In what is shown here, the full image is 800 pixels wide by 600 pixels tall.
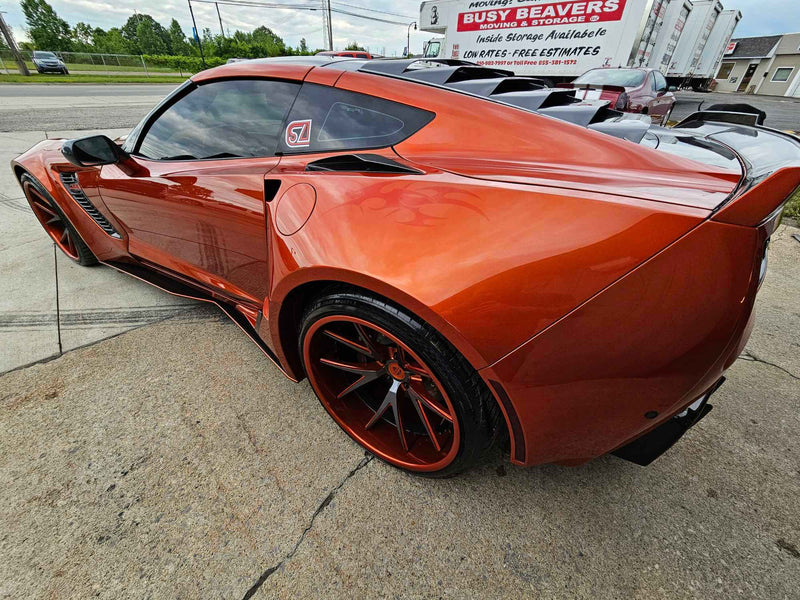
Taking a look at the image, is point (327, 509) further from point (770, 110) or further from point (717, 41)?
point (717, 41)

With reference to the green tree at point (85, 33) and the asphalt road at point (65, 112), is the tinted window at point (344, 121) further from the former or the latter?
the green tree at point (85, 33)

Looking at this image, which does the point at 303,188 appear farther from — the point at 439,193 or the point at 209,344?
the point at 209,344

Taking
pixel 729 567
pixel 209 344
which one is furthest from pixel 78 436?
pixel 729 567

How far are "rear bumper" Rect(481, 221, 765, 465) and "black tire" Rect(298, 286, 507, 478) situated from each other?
0.30ft

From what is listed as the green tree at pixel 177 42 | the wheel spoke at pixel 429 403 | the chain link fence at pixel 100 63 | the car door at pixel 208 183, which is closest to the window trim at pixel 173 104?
the car door at pixel 208 183

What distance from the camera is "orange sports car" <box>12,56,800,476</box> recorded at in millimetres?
910

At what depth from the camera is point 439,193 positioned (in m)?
1.12

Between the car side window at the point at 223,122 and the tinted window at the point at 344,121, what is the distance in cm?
9

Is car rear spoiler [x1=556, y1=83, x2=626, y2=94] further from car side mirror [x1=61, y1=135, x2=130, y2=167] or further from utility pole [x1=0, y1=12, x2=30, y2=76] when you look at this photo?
utility pole [x1=0, y1=12, x2=30, y2=76]

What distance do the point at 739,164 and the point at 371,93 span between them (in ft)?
4.10

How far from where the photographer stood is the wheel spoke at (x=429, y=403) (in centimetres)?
130

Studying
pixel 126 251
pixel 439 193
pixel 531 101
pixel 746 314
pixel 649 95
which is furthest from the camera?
pixel 649 95

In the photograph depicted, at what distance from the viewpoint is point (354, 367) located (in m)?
1.56

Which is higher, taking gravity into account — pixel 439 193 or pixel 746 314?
pixel 439 193
